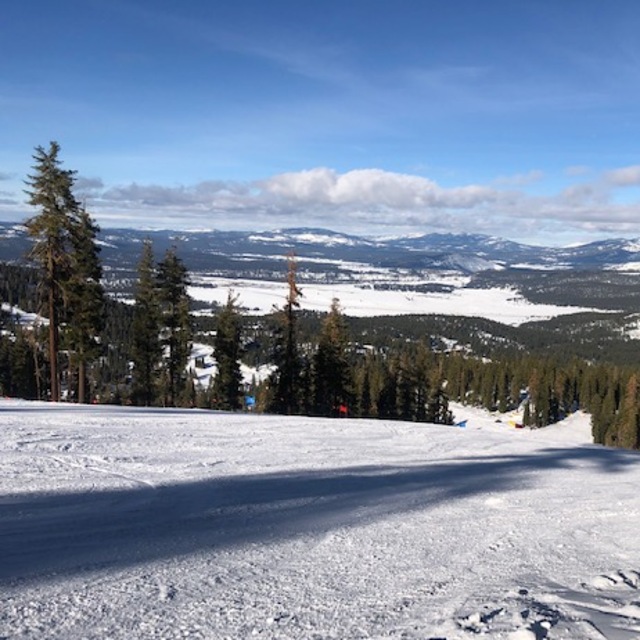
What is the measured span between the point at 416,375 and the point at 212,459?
1621 inches

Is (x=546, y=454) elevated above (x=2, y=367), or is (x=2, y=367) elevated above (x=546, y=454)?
(x=546, y=454)

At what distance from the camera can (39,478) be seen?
781 cm

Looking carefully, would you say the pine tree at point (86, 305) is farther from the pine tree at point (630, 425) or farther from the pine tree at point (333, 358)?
the pine tree at point (630, 425)

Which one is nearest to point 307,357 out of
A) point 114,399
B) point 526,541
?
point 114,399

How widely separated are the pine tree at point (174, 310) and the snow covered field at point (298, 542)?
2288 cm

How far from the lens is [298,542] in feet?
20.5

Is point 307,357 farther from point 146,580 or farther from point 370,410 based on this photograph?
point 146,580

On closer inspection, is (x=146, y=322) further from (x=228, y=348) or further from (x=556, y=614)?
(x=556, y=614)

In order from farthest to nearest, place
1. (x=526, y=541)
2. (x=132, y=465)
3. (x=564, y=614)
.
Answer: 1. (x=132, y=465)
2. (x=526, y=541)
3. (x=564, y=614)

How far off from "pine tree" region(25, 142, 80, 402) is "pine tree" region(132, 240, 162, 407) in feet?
25.5

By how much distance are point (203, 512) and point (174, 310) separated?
2901cm

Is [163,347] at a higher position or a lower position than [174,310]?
lower

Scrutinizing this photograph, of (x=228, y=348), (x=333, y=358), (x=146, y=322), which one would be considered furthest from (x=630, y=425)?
(x=146, y=322)

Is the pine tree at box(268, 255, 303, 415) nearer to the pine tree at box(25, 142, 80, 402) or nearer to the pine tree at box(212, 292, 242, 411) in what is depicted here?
the pine tree at box(212, 292, 242, 411)
